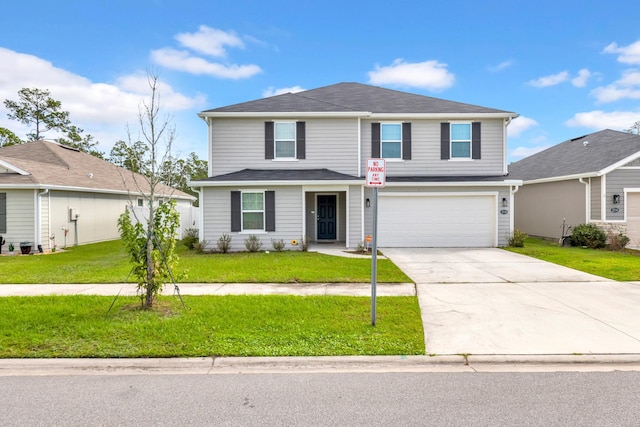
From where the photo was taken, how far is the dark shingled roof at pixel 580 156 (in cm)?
1563

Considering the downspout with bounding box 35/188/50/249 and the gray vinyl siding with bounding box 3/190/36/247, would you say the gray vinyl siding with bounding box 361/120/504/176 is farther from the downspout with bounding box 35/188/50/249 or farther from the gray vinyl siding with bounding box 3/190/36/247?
the gray vinyl siding with bounding box 3/190/36/247

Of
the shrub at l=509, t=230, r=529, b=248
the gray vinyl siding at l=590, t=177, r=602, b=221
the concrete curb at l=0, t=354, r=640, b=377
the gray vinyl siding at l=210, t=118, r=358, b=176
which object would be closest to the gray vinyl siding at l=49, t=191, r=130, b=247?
the gray vinyl siding at l=210, t=118, r=358, b=176

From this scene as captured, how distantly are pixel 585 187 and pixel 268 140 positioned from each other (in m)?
13.6

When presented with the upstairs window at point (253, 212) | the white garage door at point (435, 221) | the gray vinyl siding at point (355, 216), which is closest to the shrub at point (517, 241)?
the white garage door at point (435, 221)

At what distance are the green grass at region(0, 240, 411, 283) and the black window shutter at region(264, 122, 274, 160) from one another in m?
4.14

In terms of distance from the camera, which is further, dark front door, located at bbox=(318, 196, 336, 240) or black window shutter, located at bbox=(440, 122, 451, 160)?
dark front door, located at bbox=(318, 196, 336, 240)

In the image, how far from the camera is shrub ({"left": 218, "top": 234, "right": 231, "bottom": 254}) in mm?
13594

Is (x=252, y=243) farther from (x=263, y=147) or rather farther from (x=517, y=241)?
(x=517, y=241)

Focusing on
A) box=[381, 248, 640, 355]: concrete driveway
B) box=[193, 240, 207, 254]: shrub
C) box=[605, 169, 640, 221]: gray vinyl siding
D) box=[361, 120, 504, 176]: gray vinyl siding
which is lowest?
box=[381, 248, 640, 355]: concrete driveway

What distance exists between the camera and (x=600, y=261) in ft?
36.3

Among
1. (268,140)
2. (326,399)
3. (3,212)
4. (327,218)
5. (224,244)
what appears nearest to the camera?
(326,399)

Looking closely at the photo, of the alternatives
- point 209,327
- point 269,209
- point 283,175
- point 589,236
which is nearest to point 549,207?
point 589,236

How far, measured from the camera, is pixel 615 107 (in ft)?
104

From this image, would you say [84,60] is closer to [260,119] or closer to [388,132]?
[260,119]
